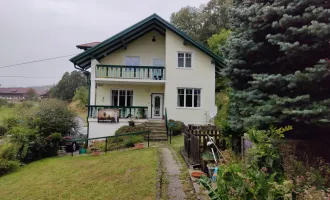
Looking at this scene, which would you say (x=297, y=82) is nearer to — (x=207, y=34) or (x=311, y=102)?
(x=311, y=102)

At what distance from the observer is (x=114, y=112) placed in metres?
19.3

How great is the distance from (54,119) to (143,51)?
10052mm

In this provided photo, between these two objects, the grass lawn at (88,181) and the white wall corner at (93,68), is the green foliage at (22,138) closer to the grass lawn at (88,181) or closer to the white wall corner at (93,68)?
the grass lawn at (88,181)

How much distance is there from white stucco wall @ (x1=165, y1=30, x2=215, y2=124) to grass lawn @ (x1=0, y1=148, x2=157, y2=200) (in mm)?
9698

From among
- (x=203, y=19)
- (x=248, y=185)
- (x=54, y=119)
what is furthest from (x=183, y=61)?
(x=203, y=19)

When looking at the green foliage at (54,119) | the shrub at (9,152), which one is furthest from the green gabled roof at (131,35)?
the shrub at (9,152)

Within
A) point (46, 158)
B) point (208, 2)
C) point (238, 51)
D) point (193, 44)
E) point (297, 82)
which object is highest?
point (208, 2)

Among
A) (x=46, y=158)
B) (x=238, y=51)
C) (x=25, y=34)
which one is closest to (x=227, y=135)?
(x=238, y=51)

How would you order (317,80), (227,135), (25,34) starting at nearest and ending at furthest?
1. (317,80)
2. (227,135)
3. (25,34)

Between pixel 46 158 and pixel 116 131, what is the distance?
5693 mm

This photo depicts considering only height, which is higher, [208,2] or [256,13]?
[208,2]

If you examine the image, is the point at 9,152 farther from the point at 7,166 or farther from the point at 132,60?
the point at 132,60

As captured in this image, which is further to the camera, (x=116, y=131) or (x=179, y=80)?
(x=179, y=80)

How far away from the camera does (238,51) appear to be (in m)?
8.00
